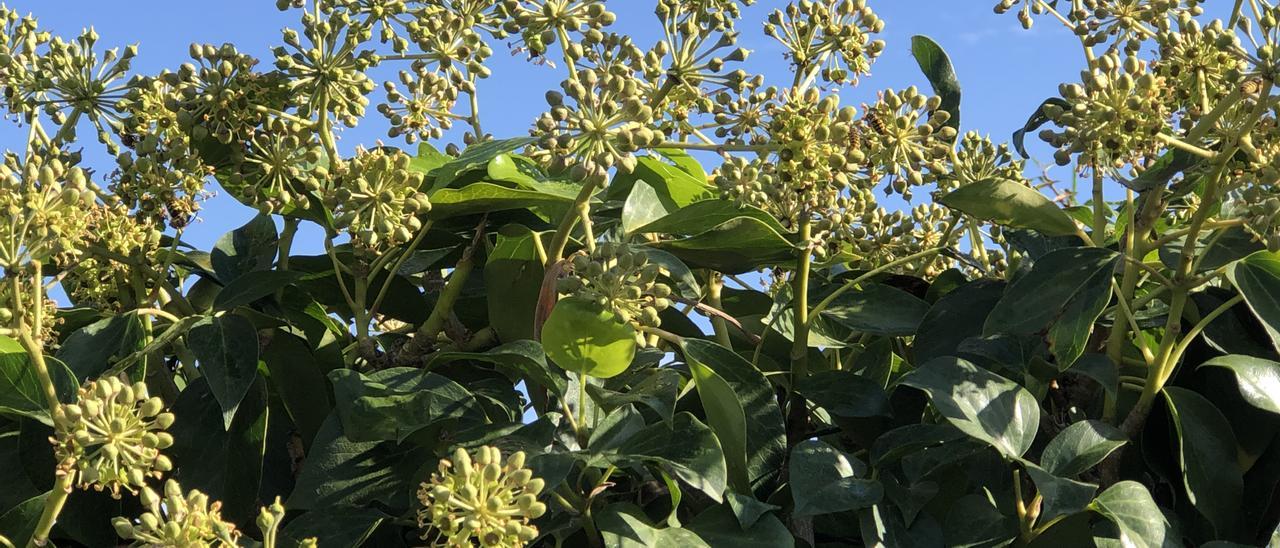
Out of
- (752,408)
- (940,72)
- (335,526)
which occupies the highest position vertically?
(940,72)

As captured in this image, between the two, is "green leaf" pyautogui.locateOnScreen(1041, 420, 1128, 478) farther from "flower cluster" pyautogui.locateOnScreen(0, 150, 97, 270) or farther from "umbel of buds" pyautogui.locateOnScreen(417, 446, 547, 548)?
"flower cluster" pyautogui.locateOnScreen(0, 150, 97, 270)

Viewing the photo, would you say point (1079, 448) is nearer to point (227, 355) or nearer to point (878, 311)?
point (878, 311)

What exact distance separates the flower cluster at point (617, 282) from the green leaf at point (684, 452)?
0.16 meters

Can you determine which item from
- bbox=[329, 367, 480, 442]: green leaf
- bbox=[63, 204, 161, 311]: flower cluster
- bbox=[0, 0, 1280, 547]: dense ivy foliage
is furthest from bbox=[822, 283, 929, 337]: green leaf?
bbox=[63, 204, 161, 311]: flower cluster

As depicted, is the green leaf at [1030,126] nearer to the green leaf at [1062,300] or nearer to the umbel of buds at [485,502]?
the green leaf at [1062,300]

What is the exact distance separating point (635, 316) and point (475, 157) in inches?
18.9

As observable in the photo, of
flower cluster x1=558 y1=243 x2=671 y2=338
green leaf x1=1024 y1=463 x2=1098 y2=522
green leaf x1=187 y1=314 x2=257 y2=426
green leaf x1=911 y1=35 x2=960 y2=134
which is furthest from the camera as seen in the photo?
green leaf x1=911 y1=35 x2=960 y2=134

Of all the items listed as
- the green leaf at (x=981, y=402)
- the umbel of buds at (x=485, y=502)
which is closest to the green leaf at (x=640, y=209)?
the green leaf at (x=981, y=402)

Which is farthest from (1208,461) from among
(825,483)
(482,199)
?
(482,199)

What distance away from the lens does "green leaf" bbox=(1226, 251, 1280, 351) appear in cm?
208

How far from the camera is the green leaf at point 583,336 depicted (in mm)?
2000

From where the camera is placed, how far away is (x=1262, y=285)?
2107mm

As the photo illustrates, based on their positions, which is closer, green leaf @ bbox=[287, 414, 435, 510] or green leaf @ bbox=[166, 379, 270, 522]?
green leaf @ bbox=[287, 414, 435, 510]

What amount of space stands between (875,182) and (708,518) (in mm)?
600
